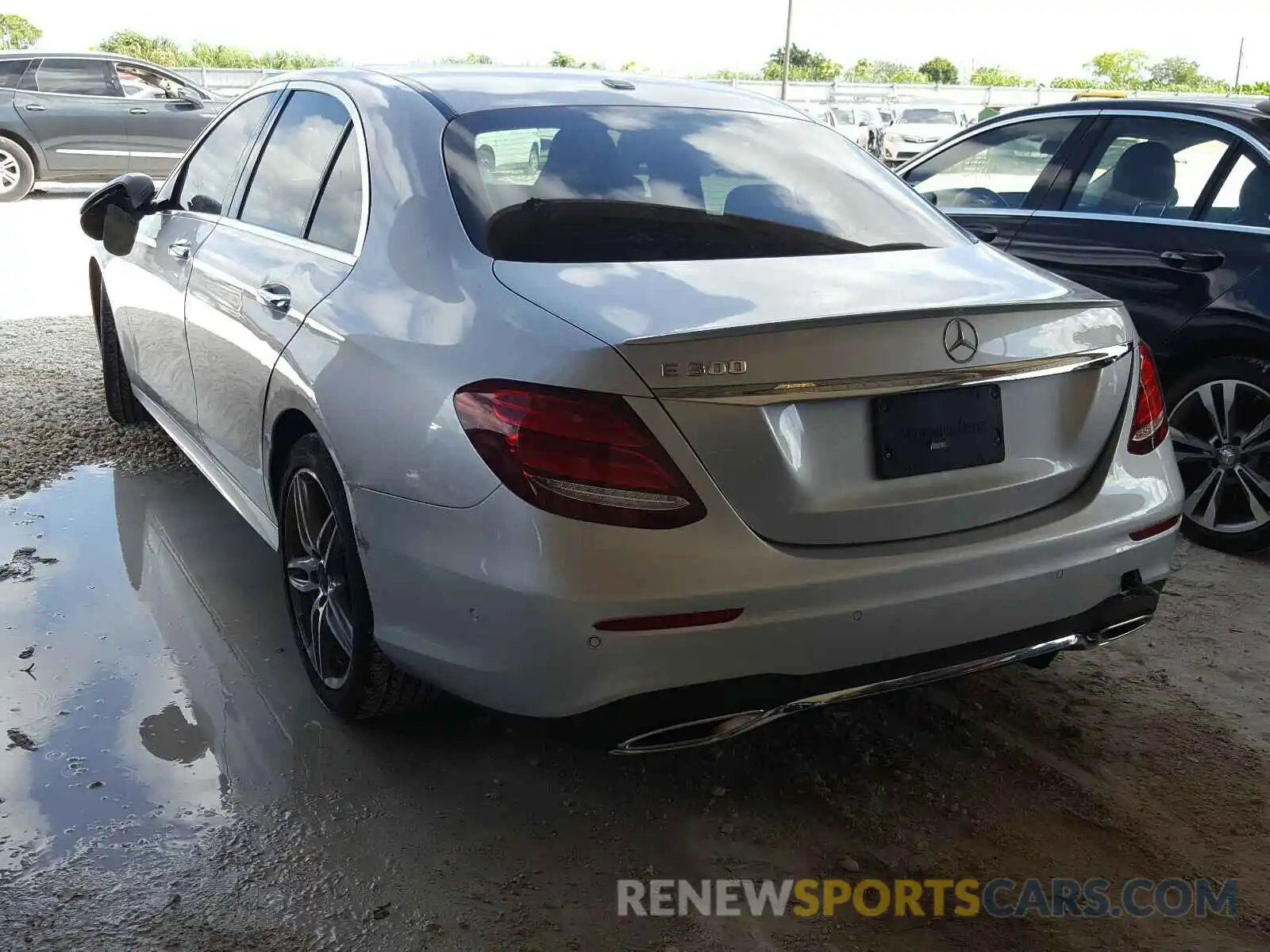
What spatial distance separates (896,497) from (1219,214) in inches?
109

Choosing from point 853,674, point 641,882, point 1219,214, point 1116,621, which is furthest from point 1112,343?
point 1219,214

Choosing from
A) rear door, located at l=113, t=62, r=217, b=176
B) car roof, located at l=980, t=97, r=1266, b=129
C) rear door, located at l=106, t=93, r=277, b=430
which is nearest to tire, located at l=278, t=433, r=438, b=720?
rear door, located at l=106, t=93, r=277, b=430

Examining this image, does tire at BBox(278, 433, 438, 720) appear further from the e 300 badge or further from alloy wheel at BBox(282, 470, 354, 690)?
the e 300 badge

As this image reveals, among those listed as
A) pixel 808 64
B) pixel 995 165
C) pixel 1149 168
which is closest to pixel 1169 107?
pixel 1149 168

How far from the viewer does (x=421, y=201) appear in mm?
2707

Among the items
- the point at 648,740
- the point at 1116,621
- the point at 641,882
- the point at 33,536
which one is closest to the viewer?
the point at 648,740

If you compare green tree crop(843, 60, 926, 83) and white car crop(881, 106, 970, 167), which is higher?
green tree crop(843, 60, 926, 83)

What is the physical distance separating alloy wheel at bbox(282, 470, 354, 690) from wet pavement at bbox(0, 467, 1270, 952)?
0.59ft

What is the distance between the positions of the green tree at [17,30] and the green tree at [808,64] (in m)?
50.6

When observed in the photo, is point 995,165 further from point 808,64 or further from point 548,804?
point 808,64

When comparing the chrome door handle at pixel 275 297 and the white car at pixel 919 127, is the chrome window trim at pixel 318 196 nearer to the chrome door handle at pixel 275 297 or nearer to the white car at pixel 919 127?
the chrome door handle at pixel 275 297

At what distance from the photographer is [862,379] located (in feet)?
7.27

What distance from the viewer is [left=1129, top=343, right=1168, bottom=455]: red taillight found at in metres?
2.63

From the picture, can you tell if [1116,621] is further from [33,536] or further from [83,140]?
→ [83,140]
